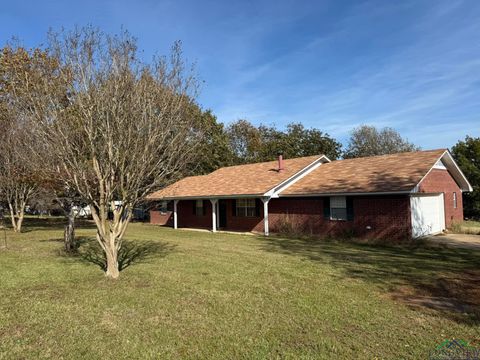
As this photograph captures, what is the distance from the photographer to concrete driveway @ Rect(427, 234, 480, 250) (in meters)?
14.3

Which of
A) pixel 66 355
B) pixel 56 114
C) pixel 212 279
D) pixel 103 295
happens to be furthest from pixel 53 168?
pixel 66 355

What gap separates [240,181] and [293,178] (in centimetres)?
392

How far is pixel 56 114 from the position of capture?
8.37m

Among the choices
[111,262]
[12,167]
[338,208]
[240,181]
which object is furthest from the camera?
[240,181]

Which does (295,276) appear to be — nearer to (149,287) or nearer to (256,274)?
(256,274)

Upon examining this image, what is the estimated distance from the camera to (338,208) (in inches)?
726

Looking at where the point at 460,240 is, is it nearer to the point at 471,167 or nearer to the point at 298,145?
the point at 471,167

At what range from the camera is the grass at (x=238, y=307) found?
492 cm

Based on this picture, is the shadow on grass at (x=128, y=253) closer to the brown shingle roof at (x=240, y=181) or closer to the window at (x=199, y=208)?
the brown shingle roof at (x=240, y=181)

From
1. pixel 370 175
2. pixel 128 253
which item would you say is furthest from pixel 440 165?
pixel 128 253

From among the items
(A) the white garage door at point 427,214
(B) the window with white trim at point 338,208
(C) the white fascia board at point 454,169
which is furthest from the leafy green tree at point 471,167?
(B) the window with white trim at point 338,208

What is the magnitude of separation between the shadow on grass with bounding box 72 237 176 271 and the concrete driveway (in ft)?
35.7

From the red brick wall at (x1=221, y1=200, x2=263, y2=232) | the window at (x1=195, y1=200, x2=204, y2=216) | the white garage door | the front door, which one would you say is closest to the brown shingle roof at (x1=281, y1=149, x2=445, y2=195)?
A: the white garage door

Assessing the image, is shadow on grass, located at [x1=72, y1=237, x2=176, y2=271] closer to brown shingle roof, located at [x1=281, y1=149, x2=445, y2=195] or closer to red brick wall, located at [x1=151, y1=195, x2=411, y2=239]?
red brick wall, located at [x1=151, y1=195, x2=411, y2=239]
